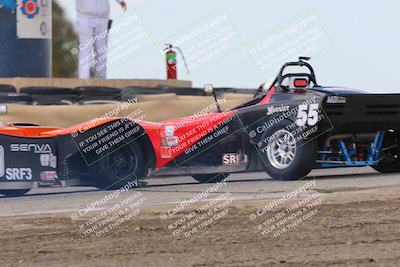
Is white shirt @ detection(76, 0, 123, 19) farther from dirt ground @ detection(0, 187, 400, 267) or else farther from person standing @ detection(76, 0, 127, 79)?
dirt ground @ detection(0, 187, 400, 267)

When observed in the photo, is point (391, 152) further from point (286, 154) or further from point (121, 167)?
point (121, 167)

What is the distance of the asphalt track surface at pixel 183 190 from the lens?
1098 cm

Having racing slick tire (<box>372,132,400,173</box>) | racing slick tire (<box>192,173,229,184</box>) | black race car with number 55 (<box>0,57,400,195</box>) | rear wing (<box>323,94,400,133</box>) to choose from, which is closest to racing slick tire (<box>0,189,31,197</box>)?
black race car with number 55 (<box>0,57,400,195</box>)

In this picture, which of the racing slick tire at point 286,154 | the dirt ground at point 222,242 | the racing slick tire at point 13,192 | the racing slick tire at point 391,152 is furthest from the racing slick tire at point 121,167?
the racing slick tire at point 391,152

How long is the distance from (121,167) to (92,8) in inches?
339

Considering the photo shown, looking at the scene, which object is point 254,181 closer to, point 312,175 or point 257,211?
point 312,175

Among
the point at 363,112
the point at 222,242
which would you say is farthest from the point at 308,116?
the point at 222,242

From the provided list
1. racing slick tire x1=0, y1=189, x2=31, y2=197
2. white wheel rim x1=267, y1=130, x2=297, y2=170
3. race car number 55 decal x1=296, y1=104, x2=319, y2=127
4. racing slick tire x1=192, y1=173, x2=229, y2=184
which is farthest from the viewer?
racing slick tire x1=192, y1=173, x2=229, y2=184

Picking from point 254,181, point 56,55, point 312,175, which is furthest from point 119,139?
point 56,55

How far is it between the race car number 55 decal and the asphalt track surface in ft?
2.22

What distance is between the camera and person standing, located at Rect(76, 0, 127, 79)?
2080 cm

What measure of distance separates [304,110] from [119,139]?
2.17 meters

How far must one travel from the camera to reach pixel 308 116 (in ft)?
42.4

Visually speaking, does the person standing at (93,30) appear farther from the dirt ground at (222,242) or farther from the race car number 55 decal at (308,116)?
the dirt ground at (222,242)
